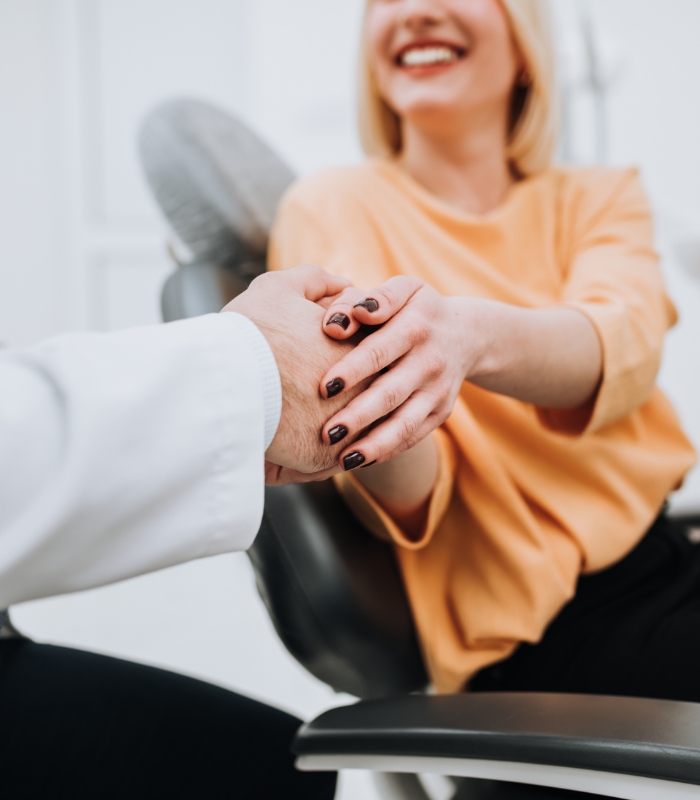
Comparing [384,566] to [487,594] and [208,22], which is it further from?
[208,22]

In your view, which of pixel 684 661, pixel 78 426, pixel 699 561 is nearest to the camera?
pixel 78 426

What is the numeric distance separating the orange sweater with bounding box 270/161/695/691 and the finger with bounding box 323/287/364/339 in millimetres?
212

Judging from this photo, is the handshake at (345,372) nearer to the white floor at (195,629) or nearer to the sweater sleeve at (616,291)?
the sweater sleeve at (616,291)

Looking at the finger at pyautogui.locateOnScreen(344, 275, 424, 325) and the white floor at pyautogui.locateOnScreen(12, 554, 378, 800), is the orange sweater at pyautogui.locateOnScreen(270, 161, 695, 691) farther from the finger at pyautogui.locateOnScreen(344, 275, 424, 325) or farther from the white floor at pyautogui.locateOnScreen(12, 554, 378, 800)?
the white floor at pyautogui.locateOnScreen(12, 554, 378, 800)

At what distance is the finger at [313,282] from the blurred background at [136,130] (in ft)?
4.66

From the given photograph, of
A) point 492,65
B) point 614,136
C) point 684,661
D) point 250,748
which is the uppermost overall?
point 492,65

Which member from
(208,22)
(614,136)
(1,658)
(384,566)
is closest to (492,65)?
(384,566)

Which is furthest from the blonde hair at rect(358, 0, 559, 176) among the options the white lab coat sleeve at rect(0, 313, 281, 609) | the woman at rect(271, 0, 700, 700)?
the white lab coat sleeve at rect(0, 313, 281, 609)

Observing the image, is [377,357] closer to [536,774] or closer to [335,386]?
[335,386]

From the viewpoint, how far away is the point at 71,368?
32cm

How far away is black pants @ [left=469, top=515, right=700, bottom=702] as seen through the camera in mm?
649

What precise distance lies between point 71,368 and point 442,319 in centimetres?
27

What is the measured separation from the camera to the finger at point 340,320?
0.46 m

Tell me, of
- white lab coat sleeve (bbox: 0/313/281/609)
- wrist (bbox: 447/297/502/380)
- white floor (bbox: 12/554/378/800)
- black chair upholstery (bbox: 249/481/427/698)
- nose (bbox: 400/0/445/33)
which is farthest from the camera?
white floor (bbox: 12/554/378/800)
